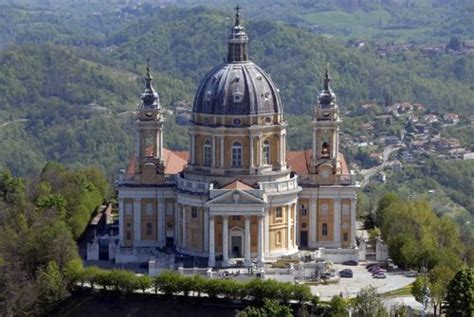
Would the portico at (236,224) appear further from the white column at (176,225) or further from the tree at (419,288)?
the tree at (419,288)

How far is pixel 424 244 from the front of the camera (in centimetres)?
10256

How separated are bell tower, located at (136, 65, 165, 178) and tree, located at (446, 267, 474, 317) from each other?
31.3m

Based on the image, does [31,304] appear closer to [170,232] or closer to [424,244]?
[170,232]

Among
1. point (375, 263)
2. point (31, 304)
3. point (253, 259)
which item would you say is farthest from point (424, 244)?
point (31, 304)

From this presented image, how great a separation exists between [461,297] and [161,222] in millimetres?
31797

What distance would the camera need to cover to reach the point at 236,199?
101938mm

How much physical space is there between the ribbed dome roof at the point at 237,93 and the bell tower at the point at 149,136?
127 inches

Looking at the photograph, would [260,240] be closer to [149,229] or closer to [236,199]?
[236,199]

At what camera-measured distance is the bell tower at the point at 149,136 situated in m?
108

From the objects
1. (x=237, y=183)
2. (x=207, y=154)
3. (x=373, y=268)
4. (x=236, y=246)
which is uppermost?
(x=207, y=154)

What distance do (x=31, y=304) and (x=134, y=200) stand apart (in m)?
17.4

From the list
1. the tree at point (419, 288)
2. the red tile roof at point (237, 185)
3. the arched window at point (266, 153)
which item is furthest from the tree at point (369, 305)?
the arched window at point (266, 153)

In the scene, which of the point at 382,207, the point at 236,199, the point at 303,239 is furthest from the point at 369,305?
the point at 382,207

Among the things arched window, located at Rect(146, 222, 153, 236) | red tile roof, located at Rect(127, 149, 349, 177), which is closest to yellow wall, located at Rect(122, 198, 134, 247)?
arched window, located at Rect(146, 222, 153, 236)
